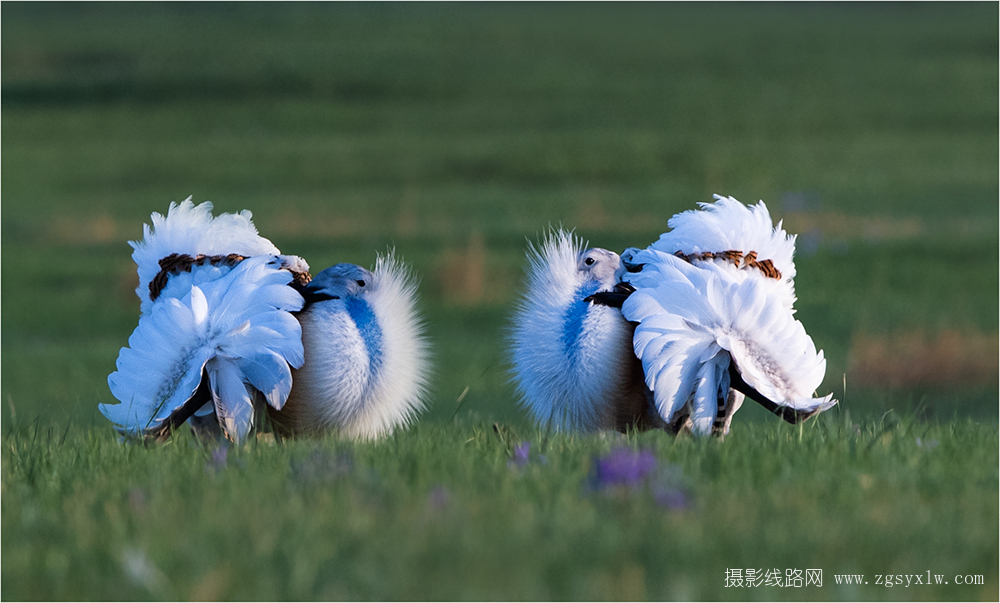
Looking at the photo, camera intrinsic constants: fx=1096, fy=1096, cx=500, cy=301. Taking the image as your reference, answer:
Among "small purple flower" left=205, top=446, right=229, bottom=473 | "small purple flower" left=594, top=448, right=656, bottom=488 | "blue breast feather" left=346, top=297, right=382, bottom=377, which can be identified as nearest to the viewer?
"small purple flower" left=594, top=448, right=656, bottom=488

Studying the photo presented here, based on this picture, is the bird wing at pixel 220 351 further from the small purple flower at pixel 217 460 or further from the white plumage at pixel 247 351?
the small purple flower at pixel 217 460

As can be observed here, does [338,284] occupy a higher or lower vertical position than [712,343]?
higher

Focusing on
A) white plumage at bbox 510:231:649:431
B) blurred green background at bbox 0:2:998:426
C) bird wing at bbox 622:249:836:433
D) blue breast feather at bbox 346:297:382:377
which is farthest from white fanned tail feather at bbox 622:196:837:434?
blue breast feather at bbox 346:297:382:377

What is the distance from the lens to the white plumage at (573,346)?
4336 mm

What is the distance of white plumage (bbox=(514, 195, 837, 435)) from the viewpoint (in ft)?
13.8

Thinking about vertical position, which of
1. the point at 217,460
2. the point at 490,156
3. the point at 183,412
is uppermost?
the point at 490,156

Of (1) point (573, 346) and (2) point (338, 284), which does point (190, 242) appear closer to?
(2) point (338, 284)

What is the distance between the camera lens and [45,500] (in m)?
3.48

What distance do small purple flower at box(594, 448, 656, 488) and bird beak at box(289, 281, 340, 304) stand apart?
1472 millimetres

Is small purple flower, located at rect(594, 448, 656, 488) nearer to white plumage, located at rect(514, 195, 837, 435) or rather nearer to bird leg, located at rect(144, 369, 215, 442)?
white plumage, located at rect(514, 195, 837, 435)

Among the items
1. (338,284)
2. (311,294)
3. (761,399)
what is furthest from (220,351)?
(761,399)

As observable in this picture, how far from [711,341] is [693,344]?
74mm

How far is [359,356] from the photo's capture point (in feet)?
14.3

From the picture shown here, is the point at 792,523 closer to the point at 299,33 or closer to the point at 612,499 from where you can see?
the point at 612,499
